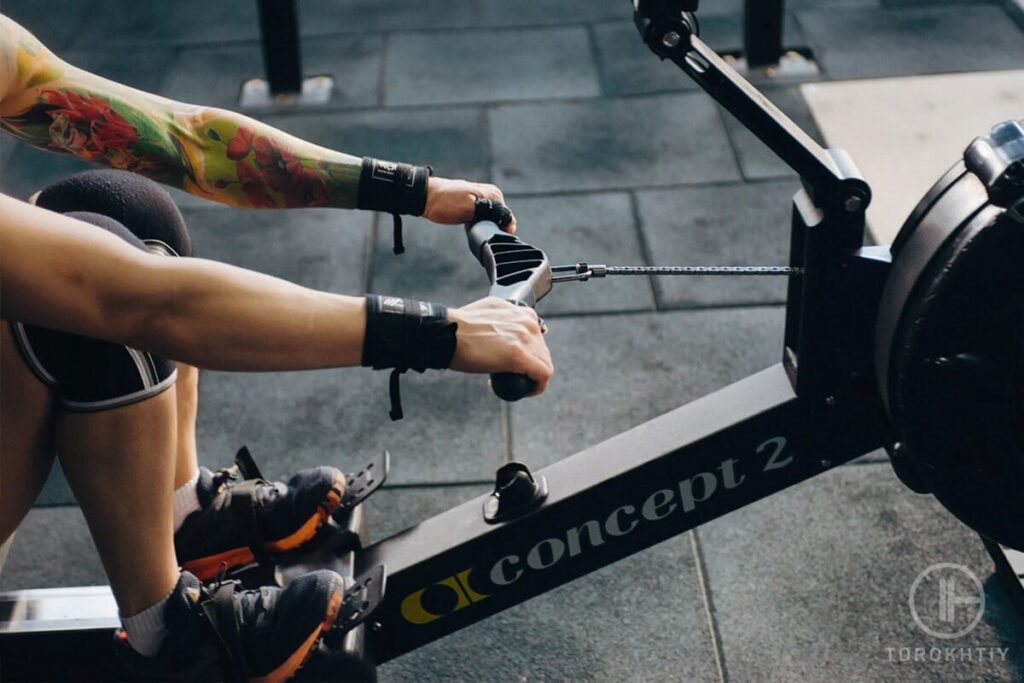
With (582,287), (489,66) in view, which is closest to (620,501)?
(582,287)

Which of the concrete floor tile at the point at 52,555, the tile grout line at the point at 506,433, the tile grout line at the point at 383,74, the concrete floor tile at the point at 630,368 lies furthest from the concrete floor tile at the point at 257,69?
the concrete floor tile at the point at 52,555

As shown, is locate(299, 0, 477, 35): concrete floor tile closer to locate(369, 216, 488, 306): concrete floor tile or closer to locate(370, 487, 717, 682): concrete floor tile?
locate(369, 216, 488, 306): concrete floor tile

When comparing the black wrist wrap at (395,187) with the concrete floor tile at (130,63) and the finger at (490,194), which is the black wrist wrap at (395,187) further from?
the concrete floor tile at (130,63)

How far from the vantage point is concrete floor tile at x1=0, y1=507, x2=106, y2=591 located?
2.10 metres

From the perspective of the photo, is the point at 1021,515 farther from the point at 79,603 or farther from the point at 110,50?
the point at 110,50

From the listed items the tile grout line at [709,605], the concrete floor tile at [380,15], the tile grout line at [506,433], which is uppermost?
the tile grout line at [709,605]

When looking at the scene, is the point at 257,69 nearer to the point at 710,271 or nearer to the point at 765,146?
the point at 765,146

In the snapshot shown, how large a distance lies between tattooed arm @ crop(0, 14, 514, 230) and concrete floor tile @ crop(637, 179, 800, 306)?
127 cm

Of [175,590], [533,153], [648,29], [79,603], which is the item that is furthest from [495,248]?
[533,153]

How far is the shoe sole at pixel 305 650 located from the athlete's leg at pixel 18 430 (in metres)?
0.41

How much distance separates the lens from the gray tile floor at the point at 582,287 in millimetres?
1939

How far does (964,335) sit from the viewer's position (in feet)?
4.59

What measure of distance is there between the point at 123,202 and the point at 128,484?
0.40 meters

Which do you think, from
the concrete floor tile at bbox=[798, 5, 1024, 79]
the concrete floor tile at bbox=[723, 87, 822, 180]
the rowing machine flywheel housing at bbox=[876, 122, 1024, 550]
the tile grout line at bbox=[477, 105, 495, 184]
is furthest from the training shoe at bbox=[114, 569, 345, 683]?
the concrete floor tile at bbox=[798, 5, 1024, 79]
